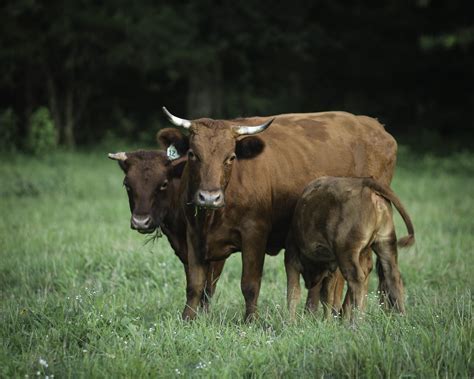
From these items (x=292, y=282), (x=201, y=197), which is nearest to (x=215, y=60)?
(x=292, y=282)

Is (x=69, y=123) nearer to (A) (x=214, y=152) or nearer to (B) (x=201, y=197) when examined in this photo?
(A) (x=214, y=152)

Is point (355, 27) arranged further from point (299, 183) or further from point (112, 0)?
point (299, 183)

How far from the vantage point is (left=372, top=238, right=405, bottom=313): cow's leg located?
6.48 metres

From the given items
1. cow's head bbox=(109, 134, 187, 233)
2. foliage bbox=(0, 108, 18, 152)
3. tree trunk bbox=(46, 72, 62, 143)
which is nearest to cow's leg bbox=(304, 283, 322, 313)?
cow's head bbox=(109, 134, 187, 233)

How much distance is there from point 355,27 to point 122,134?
30.2 ft

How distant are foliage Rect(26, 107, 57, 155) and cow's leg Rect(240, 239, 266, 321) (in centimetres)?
1608

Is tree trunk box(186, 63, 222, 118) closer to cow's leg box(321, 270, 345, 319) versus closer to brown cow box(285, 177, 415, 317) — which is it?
cow's leg box(321, 270, 345, 319)

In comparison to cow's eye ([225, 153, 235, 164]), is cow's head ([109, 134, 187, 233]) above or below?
below

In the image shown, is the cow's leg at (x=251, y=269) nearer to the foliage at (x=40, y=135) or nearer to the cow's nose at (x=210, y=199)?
the cow's nose at (x=210, y=199)

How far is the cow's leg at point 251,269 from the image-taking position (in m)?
6.75

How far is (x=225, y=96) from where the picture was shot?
3275 centimetres

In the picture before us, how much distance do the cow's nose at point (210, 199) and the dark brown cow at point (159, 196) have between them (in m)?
1.10

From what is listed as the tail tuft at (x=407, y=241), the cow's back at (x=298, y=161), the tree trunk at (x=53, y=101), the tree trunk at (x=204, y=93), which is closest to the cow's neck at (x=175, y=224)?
the cow's back at (x=298, y=161)

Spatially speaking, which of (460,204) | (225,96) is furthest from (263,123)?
(225,96)
